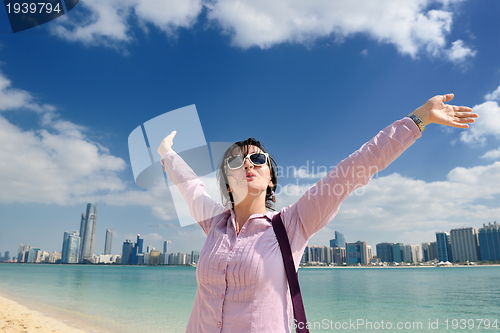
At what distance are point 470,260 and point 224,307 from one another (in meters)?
116

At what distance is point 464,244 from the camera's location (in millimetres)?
91250

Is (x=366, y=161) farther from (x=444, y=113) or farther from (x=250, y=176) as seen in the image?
(x=250, y=176)

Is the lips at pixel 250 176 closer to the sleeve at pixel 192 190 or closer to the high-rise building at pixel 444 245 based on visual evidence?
the sleeve at pixel 192 190

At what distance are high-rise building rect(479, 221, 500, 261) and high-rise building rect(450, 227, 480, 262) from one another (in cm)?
147

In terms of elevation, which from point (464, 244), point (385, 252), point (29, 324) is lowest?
point (385, 252)

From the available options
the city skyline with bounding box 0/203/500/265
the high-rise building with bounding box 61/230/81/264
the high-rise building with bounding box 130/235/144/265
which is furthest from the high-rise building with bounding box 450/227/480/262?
the high-rise building with bounding box 61/230/81/264

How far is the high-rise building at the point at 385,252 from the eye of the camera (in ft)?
356

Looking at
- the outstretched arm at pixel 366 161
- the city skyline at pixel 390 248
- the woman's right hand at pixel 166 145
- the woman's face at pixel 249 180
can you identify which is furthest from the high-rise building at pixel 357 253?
the outstretched arm at pixel 366 161

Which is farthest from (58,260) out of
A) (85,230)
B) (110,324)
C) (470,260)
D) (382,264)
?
(470,260)

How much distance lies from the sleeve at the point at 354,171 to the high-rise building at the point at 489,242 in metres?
Answer: 110

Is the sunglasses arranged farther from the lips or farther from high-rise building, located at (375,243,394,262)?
high-rise building, located at (375,243,394,262)

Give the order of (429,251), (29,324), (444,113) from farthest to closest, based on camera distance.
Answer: (429,251)
(29,324)
(444,113)

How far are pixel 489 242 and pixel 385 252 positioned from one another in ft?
104

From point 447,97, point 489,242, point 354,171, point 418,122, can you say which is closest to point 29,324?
point 354,171
